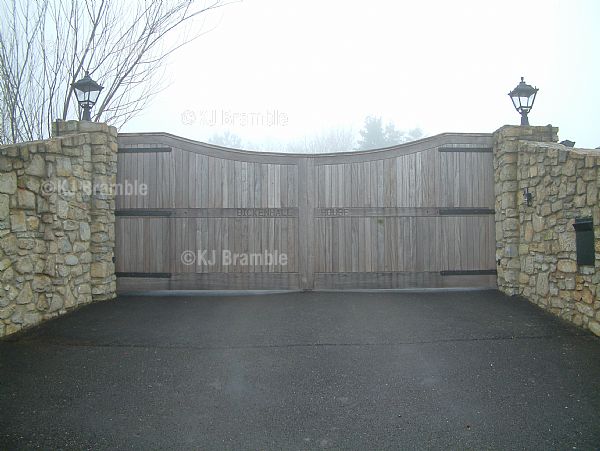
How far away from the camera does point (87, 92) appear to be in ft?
17.4

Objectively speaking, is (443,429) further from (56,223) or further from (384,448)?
(56,223)

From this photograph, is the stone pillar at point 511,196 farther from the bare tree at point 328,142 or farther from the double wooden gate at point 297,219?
the bare tree at point 328,142

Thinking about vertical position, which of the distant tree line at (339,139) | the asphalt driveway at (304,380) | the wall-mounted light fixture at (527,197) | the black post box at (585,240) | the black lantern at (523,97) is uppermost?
the distant tree line at (339,139)

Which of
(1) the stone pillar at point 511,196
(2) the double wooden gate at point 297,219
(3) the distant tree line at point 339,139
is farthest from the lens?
(3) the distant tree line at point 339,139

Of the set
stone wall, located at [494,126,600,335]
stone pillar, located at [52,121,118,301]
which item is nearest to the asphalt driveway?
stone wall, located at [494,126,600,335]

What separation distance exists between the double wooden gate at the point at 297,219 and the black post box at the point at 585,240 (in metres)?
1.57

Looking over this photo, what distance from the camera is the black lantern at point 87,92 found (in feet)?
17.2

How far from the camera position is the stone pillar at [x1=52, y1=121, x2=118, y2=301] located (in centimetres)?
519

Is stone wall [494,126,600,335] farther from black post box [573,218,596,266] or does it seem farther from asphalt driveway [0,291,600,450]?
asphalt driveway [0,291,600,450]

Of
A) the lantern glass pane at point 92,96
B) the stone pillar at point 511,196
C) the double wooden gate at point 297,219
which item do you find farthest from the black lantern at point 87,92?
the stone pillar at point 511,196

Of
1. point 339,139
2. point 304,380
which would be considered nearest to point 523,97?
point 304,380

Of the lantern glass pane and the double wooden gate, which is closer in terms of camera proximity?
the lantern glass pane

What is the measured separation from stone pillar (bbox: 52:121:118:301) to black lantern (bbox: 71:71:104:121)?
0.80ft

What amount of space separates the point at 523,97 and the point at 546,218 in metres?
1.86
